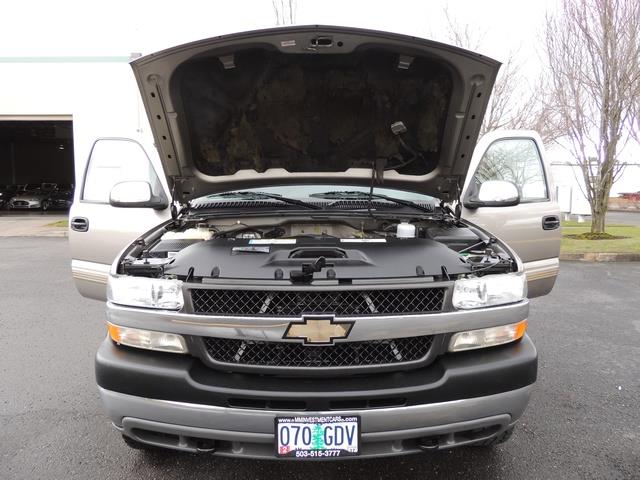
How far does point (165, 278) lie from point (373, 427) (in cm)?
115

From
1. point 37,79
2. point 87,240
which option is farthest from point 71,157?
point 87,240

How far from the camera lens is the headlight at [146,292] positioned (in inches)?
84.3

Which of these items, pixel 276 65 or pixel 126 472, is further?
pixel 276 65

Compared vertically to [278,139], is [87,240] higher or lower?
lower

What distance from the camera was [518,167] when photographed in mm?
4660

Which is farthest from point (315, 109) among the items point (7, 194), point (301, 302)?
point (7, 194)

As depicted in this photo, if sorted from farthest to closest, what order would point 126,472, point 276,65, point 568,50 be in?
point 568,50
point 276,65
point 126,472

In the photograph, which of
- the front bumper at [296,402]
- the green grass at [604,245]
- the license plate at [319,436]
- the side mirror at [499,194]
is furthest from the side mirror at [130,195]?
the green grass at [604,245]

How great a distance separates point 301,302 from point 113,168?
3089 millimetres

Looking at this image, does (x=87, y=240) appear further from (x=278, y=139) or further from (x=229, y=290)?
(x=229, y=290)

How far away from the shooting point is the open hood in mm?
2732

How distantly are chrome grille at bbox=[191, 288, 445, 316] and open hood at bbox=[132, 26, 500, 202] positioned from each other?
1.45 metres

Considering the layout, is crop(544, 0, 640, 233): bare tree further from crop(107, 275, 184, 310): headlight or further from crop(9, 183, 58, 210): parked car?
crop(9, 183, 58, 210): parked car

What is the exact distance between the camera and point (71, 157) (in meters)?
37.8
